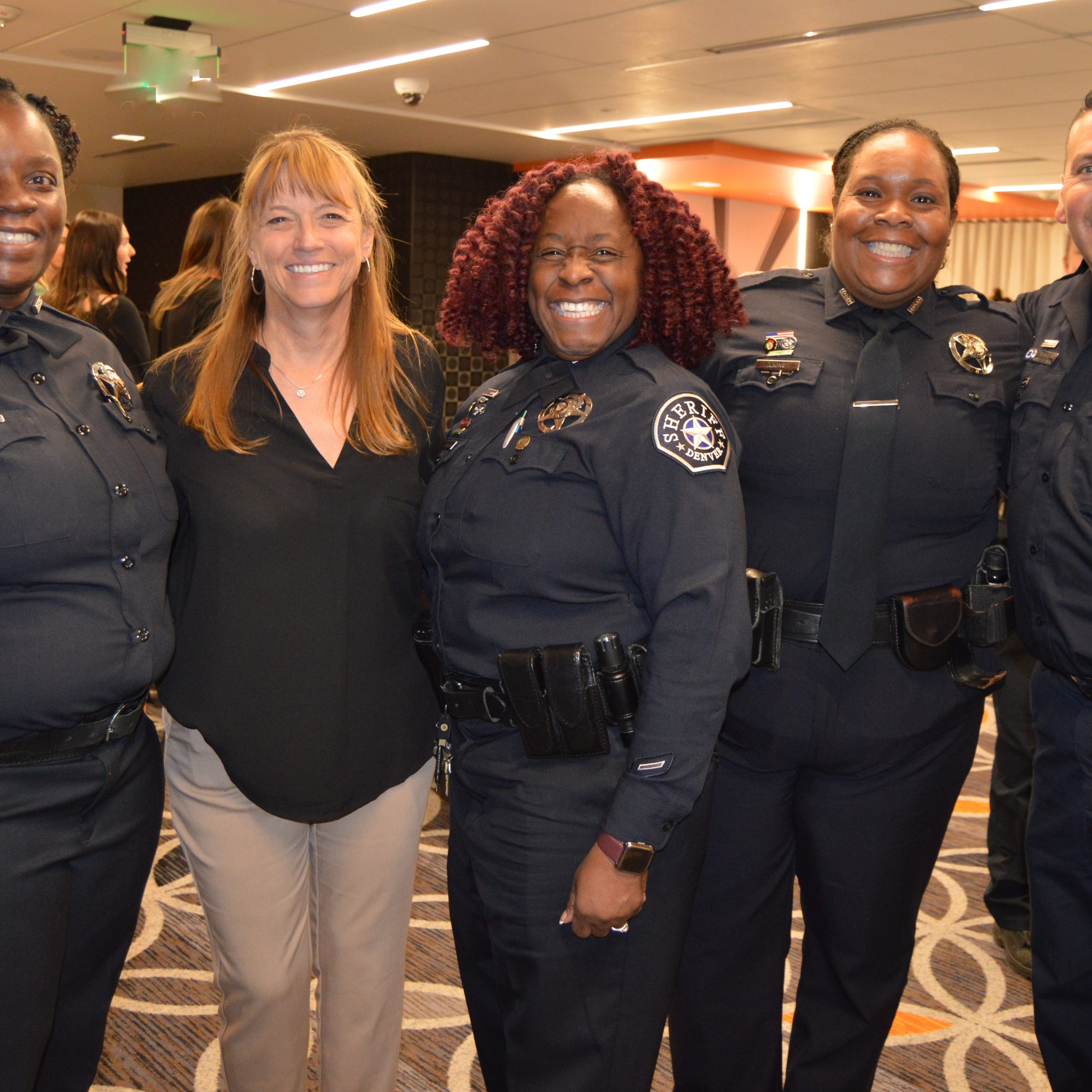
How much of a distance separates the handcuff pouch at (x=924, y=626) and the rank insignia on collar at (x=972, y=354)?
0.39 m

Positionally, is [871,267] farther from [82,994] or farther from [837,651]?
[82,994]

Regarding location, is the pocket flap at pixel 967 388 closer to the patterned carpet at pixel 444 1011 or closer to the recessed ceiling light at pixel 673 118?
the patterned carpet at pixel 444 1011

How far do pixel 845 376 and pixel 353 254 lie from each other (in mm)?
838

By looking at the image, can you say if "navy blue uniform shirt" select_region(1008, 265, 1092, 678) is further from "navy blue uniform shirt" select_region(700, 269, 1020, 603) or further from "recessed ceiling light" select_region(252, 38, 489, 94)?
"recessed ceiling light" select_region(252, 38, 489, 94)

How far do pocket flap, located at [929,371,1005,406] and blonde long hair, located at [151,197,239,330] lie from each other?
2820 millimetres

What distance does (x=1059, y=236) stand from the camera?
1478 centimetres

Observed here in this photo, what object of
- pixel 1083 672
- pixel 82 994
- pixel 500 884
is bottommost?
pixel 82 994

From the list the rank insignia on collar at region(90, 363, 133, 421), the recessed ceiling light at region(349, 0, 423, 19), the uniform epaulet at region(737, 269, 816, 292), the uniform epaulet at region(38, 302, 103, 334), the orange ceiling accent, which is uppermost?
the recessed ceiling light at region(349, 0, 423, 19)

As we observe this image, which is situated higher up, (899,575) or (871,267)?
(871,267)

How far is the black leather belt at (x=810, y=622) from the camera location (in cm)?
188

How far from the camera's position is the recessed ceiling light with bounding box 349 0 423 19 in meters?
5.96

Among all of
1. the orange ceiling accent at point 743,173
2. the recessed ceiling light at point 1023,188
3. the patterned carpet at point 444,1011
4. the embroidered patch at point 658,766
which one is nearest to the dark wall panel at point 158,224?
the orange ceiling accent at point 743,173

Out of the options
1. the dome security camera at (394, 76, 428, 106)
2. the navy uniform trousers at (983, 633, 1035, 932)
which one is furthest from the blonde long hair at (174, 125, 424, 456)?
the dome security camera at (394, 76, 428, 106)

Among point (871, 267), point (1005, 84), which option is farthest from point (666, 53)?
point (871, 267)
